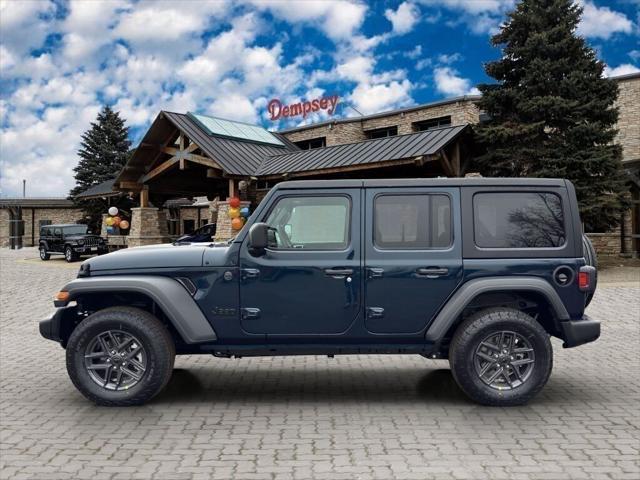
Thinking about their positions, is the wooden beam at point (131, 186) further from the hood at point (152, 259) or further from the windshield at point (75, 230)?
the hood at point (152, 259)

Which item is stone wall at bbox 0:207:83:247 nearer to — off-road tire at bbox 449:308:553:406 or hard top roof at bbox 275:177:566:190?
hard top roof at bbox 275:177:566:190

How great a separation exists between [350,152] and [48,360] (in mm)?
15324

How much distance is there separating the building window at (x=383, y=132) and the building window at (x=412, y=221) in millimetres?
30799

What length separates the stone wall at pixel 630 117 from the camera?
92.8ft

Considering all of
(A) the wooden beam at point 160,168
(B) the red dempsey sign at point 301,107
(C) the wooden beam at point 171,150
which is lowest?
(A) the wooden beam at point 160,168

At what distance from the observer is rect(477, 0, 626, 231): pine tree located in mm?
19156

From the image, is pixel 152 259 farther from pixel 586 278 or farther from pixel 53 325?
pixel 586 278

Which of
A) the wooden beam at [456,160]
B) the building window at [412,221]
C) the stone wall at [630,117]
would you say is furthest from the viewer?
the stone wall at [630,117]

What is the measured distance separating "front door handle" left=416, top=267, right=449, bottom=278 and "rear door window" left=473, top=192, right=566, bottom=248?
467 millimetres

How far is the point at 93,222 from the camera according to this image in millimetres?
42750

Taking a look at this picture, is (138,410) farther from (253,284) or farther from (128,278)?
(253,284)

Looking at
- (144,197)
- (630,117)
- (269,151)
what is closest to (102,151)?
(144,197)

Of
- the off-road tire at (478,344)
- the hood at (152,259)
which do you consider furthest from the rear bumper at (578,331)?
the hood at (152,259)

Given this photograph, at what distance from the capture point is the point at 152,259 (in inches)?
218
